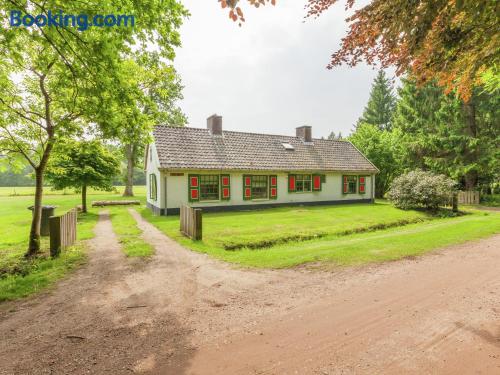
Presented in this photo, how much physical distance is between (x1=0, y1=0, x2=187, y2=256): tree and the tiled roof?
7.82m

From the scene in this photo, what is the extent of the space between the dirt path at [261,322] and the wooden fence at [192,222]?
10.0 ft

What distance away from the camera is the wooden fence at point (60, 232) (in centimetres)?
746

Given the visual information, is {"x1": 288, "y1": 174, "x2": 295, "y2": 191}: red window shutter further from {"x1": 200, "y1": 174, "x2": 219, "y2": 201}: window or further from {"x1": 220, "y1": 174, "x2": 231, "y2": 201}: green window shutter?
{"x1": 200, "y1": 174, "x2": 219, "y2": 201}: window

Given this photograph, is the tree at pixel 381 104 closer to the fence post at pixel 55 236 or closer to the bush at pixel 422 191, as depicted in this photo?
the bush at pixel 422 191

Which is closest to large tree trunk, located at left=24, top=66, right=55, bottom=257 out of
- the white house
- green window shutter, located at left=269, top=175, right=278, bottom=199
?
the white house

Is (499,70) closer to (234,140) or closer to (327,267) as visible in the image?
(327,267)

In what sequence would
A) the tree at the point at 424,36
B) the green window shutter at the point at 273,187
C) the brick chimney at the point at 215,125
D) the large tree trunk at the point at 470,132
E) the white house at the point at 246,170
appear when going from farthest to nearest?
1. the large tree trunk at the point at 470,132
2. the brick chimney at the point at 215,125
3. the green window shutter at the point at 273,187
4. the white house at the point at 246,170
5. the tree at the point at 424,36

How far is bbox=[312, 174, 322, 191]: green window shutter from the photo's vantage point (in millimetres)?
21053

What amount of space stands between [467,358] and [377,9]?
4793 millimetres

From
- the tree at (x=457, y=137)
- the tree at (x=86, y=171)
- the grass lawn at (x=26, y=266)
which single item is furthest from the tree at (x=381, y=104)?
the grass lawn at (x=26, y=266)

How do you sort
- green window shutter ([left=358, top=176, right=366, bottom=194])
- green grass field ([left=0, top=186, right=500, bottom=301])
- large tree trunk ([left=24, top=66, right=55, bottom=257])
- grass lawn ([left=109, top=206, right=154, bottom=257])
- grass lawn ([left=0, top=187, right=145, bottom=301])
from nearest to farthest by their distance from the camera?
grass lawn ([left=0, top=187, right=145, bottom=301]) < green grass field ([left=0, top=186, right=500, bottom=301]) < large tree trunk ([left=24, top=66, right=55, bottom=257]) < grass lawn ([left=109, top=206, right=154, bottom=257]) < green window shutter ([left=358, top=176, right=366, bottom=194])

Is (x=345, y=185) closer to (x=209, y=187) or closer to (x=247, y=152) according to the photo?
(x=247, y=152)

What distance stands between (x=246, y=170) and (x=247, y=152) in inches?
84.5

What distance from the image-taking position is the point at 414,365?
3090 mm
